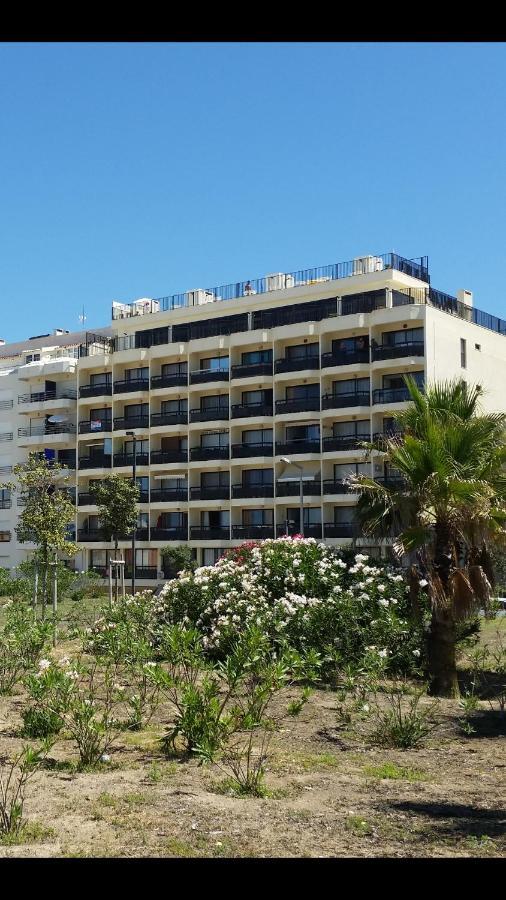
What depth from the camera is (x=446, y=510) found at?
14852 millimetres

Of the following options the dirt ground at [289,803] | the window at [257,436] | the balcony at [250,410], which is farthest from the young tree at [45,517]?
the window at [257,436]

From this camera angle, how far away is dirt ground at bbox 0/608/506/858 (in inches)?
257

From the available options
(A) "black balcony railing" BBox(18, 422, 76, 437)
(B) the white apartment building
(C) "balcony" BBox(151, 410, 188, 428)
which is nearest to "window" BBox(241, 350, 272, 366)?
(B) the white apartment building

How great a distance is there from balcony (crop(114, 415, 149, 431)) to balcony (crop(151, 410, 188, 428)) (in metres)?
0.77

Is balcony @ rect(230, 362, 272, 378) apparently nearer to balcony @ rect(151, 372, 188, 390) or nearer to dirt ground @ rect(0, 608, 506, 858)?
balcony @ rect(151, 372, 188, 390)

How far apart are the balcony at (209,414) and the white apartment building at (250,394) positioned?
0.10 meters

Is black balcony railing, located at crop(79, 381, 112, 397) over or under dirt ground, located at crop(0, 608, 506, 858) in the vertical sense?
over

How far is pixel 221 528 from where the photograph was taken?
61438 millimetres

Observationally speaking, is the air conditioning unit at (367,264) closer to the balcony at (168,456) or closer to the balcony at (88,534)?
the balcony at (168,456)

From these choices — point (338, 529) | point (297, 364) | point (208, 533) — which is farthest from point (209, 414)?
point (338, 529)

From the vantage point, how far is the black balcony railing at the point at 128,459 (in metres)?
66.2

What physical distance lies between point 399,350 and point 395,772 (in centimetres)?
4721
